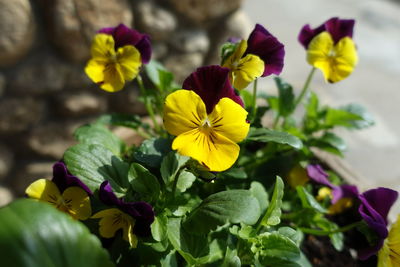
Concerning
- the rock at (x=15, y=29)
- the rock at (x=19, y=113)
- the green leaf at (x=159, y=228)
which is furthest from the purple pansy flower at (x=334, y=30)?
the rock at (x=19, y=113)

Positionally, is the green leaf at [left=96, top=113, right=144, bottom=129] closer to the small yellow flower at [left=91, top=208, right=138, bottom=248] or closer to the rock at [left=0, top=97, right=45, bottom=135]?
the small yellow flower at [left=91, top=208, right=138, bottom=248]

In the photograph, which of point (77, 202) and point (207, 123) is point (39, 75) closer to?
point (77, 202)

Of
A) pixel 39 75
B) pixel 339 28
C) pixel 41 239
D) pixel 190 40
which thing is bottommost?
pixel 39 75

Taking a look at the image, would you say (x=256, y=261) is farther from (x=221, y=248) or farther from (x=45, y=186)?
(x=45, y=186)

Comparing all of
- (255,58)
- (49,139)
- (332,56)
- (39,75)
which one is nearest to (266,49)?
(255,58)

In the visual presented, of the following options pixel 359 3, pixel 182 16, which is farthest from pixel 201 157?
pixel 359 3
